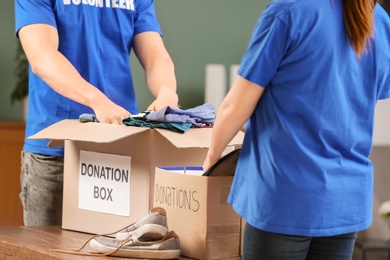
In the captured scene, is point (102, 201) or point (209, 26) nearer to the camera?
point (102, 201)

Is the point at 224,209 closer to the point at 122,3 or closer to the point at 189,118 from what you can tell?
the point at 189,118

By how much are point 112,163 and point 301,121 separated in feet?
2.27

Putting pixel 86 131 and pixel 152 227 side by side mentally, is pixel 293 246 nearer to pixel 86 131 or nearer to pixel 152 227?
pixel 152 227

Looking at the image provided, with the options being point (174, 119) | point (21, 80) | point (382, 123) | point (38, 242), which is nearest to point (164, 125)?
point (174, 119)

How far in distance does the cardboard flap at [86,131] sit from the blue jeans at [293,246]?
493 mm

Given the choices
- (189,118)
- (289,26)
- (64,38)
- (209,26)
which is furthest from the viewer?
(209,26)

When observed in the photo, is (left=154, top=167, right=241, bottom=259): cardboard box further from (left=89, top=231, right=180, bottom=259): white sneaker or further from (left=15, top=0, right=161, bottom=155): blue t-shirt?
(left=15, top=0, right=161, bottom=155): blue t-shirt

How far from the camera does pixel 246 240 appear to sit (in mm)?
1565

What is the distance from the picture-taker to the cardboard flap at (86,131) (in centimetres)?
193

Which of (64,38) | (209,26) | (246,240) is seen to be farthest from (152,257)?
(209,26)

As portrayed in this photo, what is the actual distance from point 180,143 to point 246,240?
0.37m

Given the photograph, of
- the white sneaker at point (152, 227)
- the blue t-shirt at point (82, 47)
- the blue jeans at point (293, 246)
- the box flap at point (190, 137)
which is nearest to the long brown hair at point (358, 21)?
the blue jeans at point (293, 246)

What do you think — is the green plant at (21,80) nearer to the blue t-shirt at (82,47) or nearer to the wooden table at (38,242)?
the blue t-shirt at (82,47)

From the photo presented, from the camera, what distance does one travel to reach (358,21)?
155 centimetres
